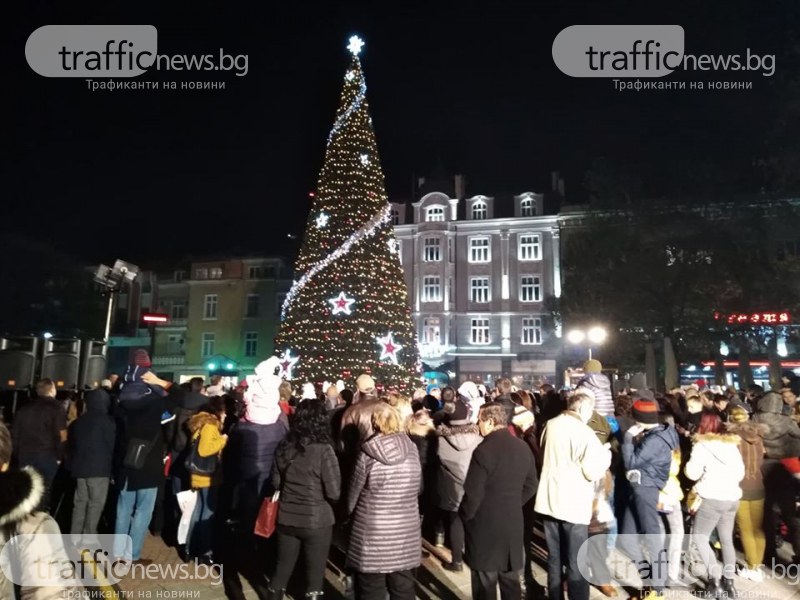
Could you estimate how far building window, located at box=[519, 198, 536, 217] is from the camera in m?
39.8

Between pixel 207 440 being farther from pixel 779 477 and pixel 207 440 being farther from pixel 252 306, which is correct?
pixel 252 306

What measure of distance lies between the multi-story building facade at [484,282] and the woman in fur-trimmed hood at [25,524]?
3622cm

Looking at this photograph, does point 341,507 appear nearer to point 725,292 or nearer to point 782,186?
point 782,186

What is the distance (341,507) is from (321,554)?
156 cm

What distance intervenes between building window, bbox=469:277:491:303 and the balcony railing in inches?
877

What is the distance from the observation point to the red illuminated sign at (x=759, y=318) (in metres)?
22.1

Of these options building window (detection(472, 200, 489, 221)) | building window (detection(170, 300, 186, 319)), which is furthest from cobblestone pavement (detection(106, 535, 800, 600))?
→ building window (detection(170, 300, 186, 319))

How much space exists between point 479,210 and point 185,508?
1452 inches

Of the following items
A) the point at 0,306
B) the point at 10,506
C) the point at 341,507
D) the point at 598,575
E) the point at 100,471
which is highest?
the point at 0,306

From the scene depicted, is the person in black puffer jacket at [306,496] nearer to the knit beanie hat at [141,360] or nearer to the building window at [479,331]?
the knit beanie hat at [141,360]

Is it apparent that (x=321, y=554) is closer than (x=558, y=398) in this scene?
Yes

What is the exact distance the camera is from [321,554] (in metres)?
4.61

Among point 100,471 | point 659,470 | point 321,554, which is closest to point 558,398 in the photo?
point 659,470

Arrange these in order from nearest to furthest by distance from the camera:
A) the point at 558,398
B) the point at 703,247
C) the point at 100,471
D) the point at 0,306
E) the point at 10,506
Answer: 1. the point at 10,506
2. the point at 100,471
3. the point at 558,398
4. the point at 703,247
5. the point at 0,306
